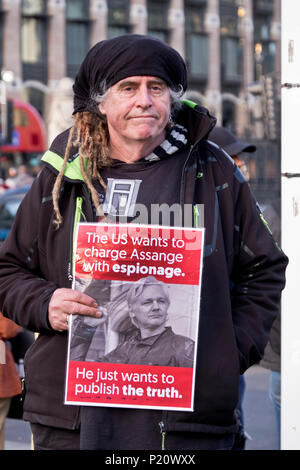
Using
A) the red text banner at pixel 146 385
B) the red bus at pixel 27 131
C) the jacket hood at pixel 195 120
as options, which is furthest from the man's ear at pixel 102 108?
the red bus at pixel 27 131

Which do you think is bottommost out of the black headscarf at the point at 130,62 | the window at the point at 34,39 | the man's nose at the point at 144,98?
the man's nose at the point at 144,98

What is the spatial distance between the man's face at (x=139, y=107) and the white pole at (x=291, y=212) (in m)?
0.91

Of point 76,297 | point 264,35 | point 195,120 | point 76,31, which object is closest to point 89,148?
point 195,120

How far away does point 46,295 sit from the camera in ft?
8.45

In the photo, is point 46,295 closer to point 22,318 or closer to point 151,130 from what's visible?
point 22,318

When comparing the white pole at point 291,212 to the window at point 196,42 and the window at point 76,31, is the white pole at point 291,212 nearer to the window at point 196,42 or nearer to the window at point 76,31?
the window at point 76,31

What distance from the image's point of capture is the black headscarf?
258 cm

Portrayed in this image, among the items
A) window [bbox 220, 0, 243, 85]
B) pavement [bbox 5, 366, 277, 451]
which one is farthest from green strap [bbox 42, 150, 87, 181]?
window [bbox 220, 0, 243, 85]

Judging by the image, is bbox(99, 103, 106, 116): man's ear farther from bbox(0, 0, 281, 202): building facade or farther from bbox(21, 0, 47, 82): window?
bbox(21, 0, 47, 82): window

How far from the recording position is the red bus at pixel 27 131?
32.2 meters

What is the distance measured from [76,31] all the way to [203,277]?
3506 centimetres

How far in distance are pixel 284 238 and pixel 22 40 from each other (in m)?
33.1

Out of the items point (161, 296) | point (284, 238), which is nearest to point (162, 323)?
point (161, 296)

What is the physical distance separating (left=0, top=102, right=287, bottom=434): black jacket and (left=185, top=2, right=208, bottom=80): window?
37309mm
